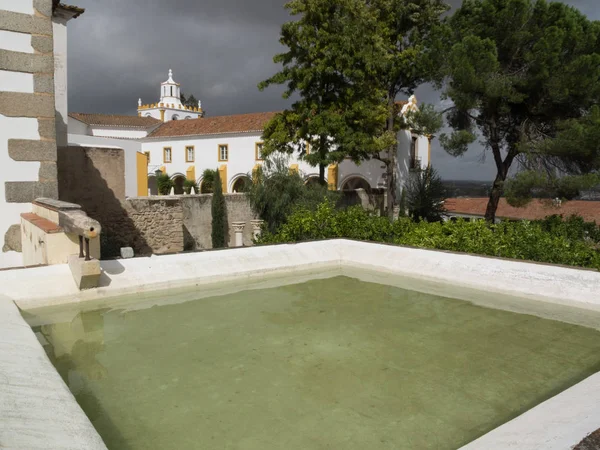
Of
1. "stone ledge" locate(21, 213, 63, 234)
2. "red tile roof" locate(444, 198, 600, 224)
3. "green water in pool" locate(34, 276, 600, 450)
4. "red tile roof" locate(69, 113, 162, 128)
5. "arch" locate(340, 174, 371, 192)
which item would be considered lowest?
"green water in pool" locate(34, 276, 600, 450)

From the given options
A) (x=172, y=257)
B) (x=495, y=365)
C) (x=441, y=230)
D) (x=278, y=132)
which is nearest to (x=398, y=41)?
(x=278, y=132)

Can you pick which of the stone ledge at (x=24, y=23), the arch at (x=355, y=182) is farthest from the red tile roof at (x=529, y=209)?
the stone ledge at (x=24, y=23)

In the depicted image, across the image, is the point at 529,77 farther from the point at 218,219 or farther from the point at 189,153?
the point at 189,153

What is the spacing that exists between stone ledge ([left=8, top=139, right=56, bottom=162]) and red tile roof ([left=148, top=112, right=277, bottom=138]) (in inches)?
860

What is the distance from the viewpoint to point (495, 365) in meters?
4.96

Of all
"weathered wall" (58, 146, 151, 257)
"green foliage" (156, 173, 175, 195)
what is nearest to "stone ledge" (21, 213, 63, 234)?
"weathered wall" (58, 146, 151, 257)

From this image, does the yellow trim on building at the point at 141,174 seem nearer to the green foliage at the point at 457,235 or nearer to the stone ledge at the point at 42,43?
the green foliage at the point at 457,235

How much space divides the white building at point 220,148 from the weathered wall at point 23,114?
19.0 metres

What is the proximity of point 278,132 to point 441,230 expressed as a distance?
29.7 feet

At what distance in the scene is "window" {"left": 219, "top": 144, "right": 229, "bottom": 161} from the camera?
31.7 meters

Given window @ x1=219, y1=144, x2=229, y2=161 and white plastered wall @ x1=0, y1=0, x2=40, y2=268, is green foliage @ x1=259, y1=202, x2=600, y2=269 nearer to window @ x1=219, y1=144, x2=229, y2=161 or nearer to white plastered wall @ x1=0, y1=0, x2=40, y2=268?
white plastered wall @ x1=0, y1=0, x2=40, y2=268

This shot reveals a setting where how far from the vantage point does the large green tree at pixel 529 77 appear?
1521 centimetres

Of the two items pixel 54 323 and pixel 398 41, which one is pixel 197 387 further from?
pixel 398 41

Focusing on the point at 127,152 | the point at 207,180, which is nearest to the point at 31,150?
the point at 127,152
